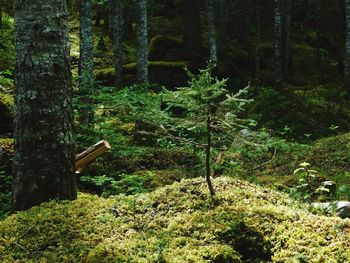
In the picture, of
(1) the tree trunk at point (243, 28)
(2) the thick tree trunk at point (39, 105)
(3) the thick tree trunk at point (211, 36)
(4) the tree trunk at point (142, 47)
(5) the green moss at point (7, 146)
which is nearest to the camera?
(2) the thick tree trunk at point (39, 105)

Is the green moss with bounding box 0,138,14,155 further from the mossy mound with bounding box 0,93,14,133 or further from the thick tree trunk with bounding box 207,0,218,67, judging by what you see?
the thick tree trunk with bounding box 207,0,218,67

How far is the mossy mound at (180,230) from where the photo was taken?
318 cm

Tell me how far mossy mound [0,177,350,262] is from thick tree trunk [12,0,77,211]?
28 centimetres

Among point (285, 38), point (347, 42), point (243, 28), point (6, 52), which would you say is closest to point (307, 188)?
point (347, 42)

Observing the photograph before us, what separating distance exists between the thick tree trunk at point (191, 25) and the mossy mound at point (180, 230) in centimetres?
1770

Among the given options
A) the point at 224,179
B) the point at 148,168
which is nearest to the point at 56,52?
the point at 224,179

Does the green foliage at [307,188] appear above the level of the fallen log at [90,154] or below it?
below

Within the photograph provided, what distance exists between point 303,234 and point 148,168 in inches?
236

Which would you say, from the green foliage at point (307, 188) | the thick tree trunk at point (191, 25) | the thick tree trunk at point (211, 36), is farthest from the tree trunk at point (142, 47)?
the thick tree trunk at point (191, 25)

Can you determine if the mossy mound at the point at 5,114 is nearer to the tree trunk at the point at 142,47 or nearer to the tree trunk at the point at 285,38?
the tree trunk at the point at 142,47

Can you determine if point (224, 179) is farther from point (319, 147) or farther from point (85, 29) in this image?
point (85, 29)

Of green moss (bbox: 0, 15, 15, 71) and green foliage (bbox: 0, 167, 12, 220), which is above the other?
green moss (bbox: 0, 15, 15, 71)

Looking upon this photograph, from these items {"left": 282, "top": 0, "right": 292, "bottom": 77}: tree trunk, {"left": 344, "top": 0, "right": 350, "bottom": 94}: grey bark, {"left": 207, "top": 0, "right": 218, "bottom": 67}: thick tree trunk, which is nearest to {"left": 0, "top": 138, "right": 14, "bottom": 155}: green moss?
{"left": 207, "top": 0, "right": 218, "bottom": 67}: thick tree trunk

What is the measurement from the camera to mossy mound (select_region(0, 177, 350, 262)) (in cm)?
318
